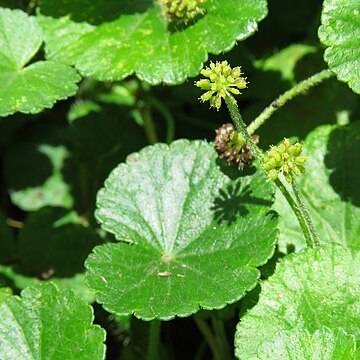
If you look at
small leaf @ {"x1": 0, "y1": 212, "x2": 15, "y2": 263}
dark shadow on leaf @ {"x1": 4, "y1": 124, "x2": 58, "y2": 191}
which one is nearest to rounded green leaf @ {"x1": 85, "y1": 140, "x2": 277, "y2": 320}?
small leaf @ {"x1": 0, "y1": 212, "x2": 15, "y2": 263}

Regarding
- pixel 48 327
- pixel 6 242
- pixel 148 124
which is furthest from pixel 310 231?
pixel 6 242

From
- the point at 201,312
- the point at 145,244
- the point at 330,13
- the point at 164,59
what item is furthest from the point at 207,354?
the point at 330,13

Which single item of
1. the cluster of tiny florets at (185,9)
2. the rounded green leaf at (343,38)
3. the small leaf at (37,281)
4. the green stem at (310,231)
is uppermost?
the cluster of tiny florets at (185,9)

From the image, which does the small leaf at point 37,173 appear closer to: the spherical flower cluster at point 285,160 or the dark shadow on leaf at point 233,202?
the dark shadow on leaf at point 233,202

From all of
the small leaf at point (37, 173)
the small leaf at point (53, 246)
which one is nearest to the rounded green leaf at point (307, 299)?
the small leaf at point (53, 246)

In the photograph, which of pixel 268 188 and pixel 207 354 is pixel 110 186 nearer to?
pixel 268 188

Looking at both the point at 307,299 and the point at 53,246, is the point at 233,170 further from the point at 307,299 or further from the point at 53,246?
the point at 53,246

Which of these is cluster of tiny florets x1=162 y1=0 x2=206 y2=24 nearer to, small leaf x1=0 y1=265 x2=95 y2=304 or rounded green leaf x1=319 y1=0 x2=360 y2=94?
rounded green leaf x1=319 y1=0 x2=360 y2=94
